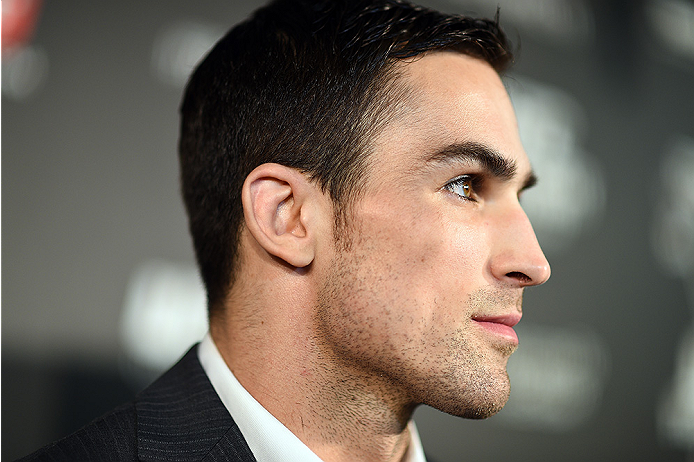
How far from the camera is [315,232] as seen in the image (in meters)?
1.03

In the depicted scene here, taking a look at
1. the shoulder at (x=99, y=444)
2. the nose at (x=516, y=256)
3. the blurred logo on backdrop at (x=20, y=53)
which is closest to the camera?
the shoulder at (x=99, y=444)

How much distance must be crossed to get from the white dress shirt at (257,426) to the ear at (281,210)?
0.80ft

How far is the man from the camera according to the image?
39.1 inches

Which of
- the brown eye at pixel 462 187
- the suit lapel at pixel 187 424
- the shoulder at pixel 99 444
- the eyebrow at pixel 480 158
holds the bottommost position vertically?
the shoulder at pixel 99 444

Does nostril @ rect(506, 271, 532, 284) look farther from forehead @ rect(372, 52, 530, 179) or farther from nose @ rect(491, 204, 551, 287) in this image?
forehead @ rect(372, 52, 530, 179)

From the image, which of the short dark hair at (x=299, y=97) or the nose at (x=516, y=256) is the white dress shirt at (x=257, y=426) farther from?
the nose at (x=516, y=256)

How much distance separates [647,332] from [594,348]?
38 cm

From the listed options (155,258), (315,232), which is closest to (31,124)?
(155,258)

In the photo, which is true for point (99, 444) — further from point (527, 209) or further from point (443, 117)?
point (527, 209)

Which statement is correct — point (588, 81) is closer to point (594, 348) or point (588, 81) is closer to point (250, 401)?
point (594, 348)

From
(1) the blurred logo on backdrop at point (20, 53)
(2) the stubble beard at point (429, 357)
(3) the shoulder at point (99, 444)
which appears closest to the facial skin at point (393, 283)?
(2) the stubble beard at point (429, 357)

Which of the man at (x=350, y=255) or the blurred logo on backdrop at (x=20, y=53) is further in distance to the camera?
the blurred logo on backdrop at (x=20, y=53)

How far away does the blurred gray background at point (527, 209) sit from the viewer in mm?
1433

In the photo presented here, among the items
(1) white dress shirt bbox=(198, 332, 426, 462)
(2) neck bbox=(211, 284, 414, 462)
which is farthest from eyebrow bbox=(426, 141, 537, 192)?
(1) white dress shirt bbox=(198, 332, 426, 462)
